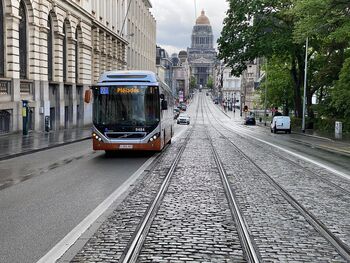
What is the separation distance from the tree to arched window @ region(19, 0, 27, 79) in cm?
1777

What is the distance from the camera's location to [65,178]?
12.5 meters

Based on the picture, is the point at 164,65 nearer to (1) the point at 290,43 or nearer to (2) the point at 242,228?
(1) the point at 290,43

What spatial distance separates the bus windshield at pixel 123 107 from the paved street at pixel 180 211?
6.95ft

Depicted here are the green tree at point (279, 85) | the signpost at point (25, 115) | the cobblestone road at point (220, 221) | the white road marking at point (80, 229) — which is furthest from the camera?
the green tree at point (279, 85)

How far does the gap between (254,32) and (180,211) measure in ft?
115

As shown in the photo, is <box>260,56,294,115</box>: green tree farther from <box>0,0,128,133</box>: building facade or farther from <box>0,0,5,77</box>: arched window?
<box>0,0,5,77</box>: arched window

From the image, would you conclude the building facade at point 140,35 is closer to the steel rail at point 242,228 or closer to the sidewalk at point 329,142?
the sidewalk at point 329,142

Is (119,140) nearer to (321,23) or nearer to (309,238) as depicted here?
(309,238)

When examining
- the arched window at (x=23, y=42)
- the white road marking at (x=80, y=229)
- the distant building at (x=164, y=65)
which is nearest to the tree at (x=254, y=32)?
the arched window at (x=23, y=42)

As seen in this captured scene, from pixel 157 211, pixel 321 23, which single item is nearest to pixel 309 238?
pixel 157 211

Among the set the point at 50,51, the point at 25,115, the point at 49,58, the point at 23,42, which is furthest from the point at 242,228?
the point at 50,51

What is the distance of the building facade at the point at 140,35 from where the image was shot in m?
69.0

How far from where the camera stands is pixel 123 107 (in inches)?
682

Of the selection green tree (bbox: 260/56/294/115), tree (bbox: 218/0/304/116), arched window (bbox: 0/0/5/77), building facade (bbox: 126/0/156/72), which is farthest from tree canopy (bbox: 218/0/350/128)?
building facade (bbox: 126/0/156/72)
